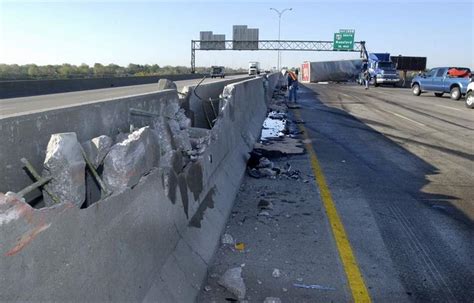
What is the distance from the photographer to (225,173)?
6359 mm

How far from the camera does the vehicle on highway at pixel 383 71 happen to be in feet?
168

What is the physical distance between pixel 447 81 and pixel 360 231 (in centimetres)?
2870

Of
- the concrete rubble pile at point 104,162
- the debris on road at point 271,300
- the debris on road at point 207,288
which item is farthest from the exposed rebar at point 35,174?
the debris on road at point 271,300

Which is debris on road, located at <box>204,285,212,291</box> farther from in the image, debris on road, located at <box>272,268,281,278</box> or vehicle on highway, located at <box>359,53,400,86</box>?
vehicle on highway, located at <box>359,53,400,86</box>

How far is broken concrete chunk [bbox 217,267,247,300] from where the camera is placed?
12.6 feet

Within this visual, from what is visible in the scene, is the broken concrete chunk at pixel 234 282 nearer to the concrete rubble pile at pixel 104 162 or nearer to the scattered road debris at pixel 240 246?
the scattered road debris at pixel 240 246

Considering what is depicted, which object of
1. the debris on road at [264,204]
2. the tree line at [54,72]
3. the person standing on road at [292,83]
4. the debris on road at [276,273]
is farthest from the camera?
the tree line at [54,72]

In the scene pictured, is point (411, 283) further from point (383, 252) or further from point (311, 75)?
point (311, 75)

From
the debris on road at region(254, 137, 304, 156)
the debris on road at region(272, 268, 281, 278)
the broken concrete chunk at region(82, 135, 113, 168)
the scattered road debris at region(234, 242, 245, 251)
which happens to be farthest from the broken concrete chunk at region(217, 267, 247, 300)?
the debris on road at region(254, 137, 304, 156)

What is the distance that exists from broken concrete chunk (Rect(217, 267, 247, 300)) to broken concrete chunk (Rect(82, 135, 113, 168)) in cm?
149

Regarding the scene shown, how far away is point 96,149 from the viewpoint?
340 centimetres

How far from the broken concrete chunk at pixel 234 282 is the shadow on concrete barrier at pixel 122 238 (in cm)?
20

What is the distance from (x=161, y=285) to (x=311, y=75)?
72.1 meters

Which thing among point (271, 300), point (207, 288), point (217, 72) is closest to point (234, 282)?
point (207, 288)
